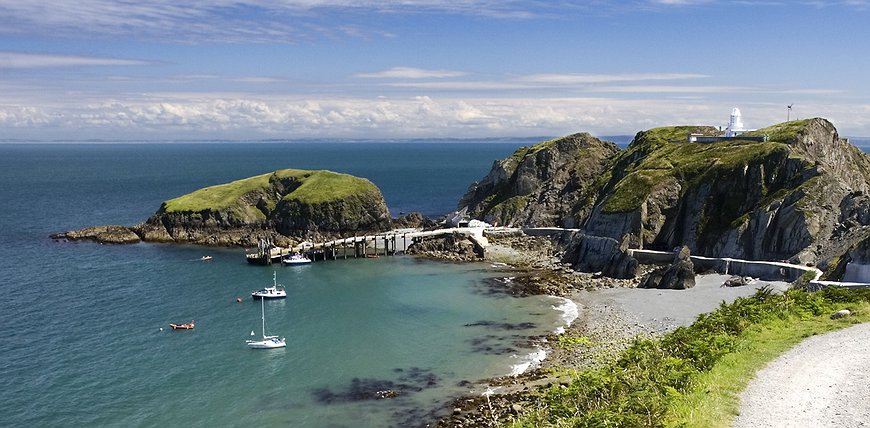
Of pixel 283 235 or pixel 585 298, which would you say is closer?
pixel 585 298

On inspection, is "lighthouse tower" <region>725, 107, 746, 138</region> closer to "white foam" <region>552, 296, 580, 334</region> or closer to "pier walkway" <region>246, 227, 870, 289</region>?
"pier walkway" <region>246, 227, 870, 289</region>

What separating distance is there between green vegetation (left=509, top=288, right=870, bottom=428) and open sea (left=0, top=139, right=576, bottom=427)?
16397 mm

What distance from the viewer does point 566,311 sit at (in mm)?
73875

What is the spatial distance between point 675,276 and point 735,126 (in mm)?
57462

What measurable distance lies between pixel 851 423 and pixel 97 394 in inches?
1965

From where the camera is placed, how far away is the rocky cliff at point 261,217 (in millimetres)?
124938

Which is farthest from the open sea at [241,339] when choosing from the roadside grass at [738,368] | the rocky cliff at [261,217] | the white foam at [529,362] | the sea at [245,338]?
the roadside grass at [738,368]

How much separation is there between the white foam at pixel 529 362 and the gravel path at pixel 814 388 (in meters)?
24.3

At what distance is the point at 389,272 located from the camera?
99.6 m

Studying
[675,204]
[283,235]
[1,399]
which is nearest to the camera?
[1,399]

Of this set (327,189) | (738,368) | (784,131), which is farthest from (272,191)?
(738,368)

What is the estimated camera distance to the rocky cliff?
410 ft

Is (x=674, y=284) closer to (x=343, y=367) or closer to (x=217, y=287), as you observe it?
(x=343, y=367)

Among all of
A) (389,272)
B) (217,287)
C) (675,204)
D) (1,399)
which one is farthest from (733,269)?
(1,399)
